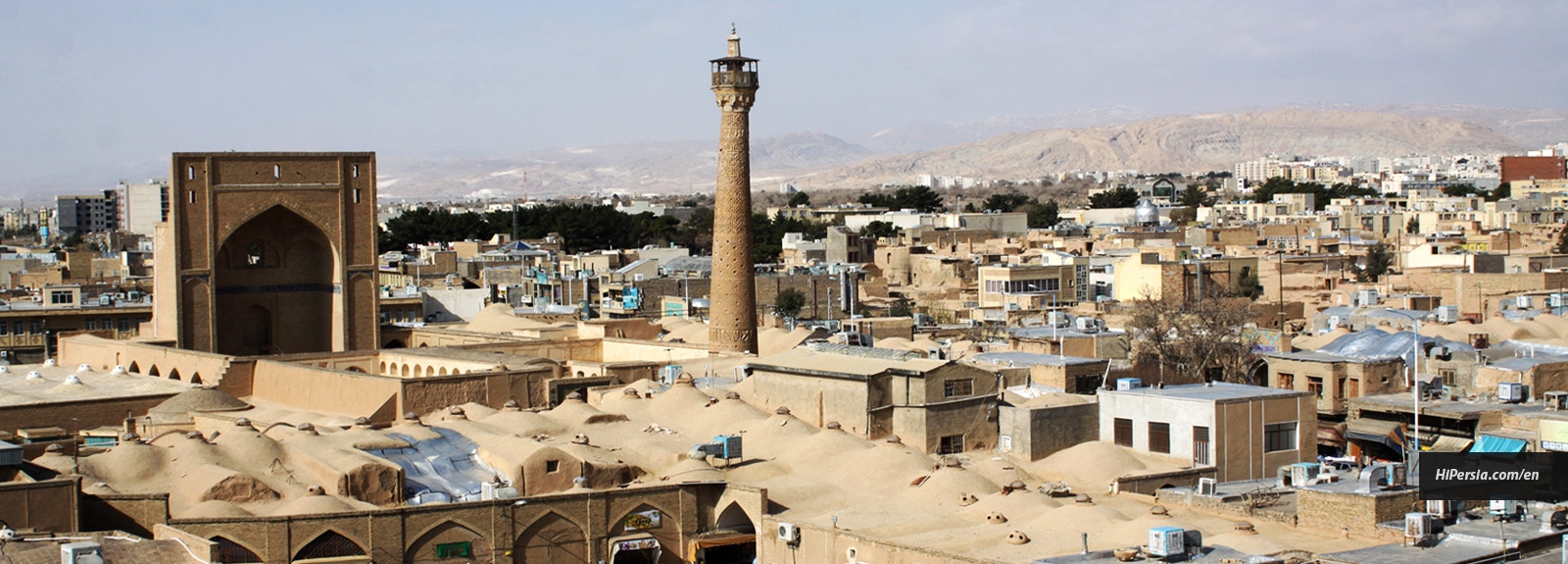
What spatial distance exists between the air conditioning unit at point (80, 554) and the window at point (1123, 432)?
37.3 feet

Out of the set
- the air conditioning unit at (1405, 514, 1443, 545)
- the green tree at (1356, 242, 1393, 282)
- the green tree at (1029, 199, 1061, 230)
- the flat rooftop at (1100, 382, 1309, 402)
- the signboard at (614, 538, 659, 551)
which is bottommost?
the signboard at (614, 538, 659, 551)

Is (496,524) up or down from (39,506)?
down

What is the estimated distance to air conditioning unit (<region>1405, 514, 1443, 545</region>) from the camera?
48.5ft

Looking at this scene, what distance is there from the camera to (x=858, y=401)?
2273 centimetres

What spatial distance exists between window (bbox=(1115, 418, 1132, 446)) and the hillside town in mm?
81

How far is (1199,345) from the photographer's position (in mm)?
28109

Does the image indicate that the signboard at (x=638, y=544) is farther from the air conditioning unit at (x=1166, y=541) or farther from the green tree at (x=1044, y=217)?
the green tree at (x=1044, y=217)

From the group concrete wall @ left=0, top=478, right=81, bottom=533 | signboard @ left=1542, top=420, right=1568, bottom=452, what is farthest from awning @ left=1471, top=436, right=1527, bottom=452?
concrete wall @ left=0, top=478, right=81, bottom=533

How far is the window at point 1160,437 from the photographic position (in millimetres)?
21141

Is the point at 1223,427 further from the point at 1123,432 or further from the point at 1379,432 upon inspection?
the point at 1379,432

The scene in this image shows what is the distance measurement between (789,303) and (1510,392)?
24678 mm

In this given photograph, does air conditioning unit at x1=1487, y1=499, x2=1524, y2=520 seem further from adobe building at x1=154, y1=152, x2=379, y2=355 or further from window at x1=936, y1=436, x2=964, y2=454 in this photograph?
adobe building at x1=154, y1=152, x2=379, y2=355

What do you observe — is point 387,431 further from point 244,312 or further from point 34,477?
point 244,312

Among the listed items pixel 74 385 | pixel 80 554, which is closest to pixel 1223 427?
pixel 80 554
